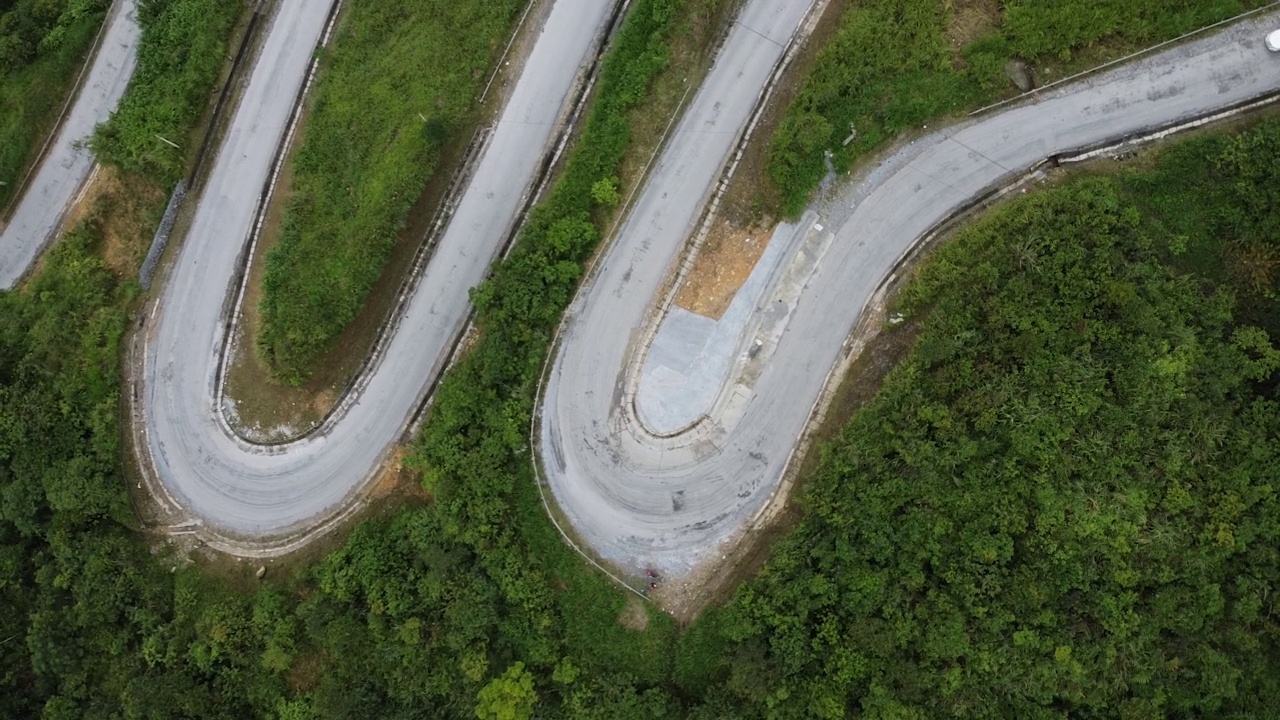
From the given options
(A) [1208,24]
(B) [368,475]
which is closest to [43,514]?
(B) [368,475]

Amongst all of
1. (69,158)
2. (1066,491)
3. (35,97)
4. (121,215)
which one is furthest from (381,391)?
(1066,491)

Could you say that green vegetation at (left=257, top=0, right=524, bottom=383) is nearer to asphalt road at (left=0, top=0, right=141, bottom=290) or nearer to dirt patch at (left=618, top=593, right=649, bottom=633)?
asphalt road at (left=0, top=0, right=141, bottom=290)

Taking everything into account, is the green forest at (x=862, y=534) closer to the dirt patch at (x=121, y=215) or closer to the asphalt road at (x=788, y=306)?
the asphalt road at (x=788, y=306)

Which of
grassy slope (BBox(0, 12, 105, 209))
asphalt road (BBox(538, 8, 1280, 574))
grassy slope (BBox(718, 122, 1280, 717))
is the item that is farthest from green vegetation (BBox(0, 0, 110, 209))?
grassy slope (BBox(718, 122, 1280, 717))

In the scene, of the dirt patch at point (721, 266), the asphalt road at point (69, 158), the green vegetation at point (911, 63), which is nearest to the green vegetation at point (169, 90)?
the asphalt road at point (69, 158)

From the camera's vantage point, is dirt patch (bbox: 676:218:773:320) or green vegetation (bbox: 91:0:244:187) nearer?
dirt patch (bbox: 676:218:773:320)
